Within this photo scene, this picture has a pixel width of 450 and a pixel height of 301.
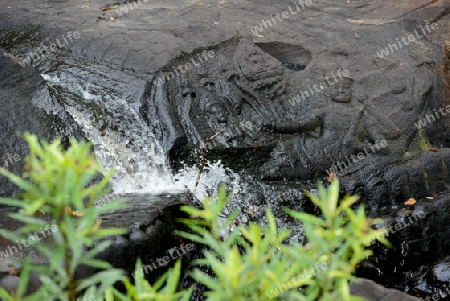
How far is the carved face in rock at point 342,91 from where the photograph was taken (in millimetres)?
4954

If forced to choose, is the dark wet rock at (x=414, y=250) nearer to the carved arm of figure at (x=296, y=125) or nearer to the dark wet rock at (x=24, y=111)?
the carved arm of figure at (x=296, y=125)

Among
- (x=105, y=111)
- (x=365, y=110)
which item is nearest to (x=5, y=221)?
(x=105, y=111)

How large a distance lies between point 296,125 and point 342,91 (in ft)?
2.20

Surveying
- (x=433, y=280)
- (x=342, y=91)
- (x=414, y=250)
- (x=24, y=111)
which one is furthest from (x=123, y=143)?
(x=433, y=280)

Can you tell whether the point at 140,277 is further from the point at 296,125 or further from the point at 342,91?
the point at 342,91

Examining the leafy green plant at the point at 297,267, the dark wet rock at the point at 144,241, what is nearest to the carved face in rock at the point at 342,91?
the dark wet rock at the point at 144,241

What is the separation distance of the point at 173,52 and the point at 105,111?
0.92 meters

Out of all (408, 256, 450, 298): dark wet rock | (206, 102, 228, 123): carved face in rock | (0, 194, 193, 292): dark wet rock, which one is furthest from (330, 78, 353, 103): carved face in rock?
(0, 194, 193, 292): dark wet rock

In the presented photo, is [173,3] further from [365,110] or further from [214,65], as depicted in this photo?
[365,110]

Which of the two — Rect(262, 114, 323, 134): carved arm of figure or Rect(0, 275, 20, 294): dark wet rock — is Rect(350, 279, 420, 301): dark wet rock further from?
Rect(262, 114, 323, 134): carved arm of figure

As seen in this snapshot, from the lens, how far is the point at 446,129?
5.29 m

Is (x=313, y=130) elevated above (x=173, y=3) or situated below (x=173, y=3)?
below

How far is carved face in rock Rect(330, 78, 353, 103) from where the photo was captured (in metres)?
4.95

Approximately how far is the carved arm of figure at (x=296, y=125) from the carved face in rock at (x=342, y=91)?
1.11 feet
